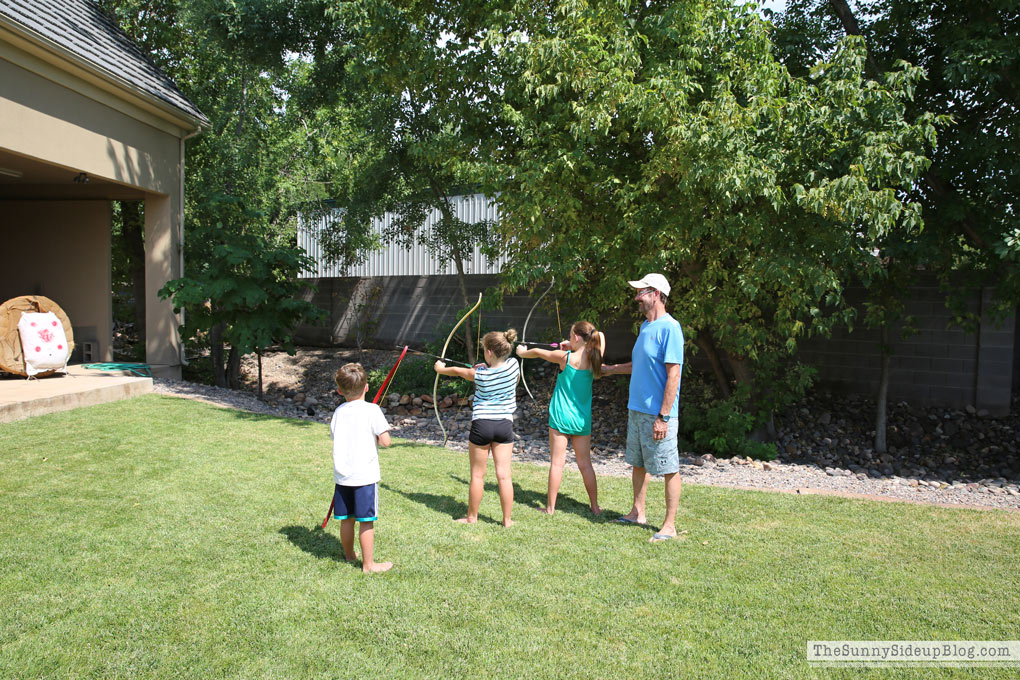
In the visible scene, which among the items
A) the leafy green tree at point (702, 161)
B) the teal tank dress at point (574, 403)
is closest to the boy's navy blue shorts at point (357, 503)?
the teal tank dress at point (574, 403)

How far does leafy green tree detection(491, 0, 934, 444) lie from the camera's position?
6.92 metres

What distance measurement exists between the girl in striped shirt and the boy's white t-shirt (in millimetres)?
873

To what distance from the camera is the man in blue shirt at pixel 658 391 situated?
4.70 meters

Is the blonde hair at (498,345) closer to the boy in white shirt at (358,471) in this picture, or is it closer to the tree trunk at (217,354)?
the boy in white shirt at (358,471)

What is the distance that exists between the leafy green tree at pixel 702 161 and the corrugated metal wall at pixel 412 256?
16.9 ft

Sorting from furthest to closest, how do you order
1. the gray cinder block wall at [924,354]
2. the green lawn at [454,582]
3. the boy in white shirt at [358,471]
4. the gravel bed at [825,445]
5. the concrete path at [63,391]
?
1. the gray cinder block wall at [924,354]
2. the concrete path at [63,391]
3. the gravel bed at [825,445]
4. the boy in white shirt at [358,471]
5. the green lawn at [454,582]

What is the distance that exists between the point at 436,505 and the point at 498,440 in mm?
1025

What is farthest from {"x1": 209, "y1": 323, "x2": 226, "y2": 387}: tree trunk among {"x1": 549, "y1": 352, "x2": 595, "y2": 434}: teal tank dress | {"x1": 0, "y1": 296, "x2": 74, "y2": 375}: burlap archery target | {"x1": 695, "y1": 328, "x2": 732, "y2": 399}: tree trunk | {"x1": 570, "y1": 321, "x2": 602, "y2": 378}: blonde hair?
{"x1": 570, "y1": 321, "x2": 602, "y2": 378}: blonde hair

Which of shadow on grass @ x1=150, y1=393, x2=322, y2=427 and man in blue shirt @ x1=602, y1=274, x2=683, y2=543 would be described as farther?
shadow on grass @ x1=150, y1=393, x2=322, y2=427

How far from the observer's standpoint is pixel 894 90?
7008 mm

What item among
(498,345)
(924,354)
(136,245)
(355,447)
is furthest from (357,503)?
(136,245)

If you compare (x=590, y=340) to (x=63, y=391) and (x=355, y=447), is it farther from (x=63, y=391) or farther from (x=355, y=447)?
(x=63, y=391)

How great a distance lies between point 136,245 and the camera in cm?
1496

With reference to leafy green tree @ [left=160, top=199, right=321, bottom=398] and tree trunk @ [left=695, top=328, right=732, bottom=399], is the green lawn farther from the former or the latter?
leafy green tree @ [left=160, top=199, right=321, bottom=398]
